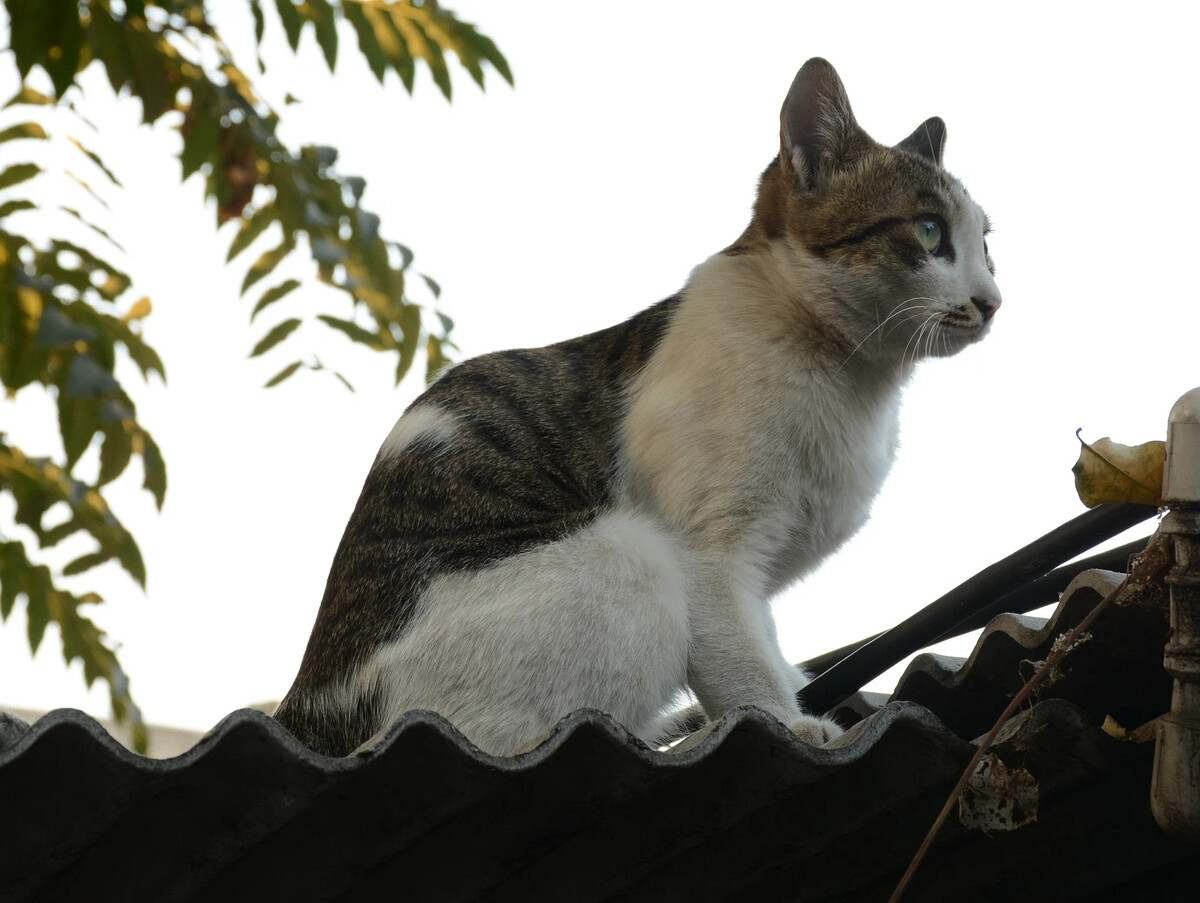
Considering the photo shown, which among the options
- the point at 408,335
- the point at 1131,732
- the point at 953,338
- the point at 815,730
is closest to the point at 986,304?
the point at 953,338

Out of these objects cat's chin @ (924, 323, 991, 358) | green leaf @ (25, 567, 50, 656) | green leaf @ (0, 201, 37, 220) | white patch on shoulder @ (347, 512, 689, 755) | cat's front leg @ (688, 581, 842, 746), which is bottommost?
cat's front leg @ (688, 581, 842, 746)

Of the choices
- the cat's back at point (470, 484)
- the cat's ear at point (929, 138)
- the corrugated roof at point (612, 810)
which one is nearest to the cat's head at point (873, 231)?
the cat's ear at point (929, 138)

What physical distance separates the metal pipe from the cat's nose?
4.63ft

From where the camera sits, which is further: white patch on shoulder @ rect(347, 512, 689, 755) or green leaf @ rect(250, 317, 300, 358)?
green leaf @ rect(250, 317, 300, 358)

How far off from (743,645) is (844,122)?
147 cm

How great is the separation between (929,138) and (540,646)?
2.15 metres

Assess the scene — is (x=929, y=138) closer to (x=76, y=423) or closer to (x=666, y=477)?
(x=666, y=477)

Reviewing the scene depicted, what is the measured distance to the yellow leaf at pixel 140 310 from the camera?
334 cm

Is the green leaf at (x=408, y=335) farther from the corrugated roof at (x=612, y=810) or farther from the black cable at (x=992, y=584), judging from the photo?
the corrugated roof at (x=612, y=810)

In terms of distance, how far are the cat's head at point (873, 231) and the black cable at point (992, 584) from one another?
1.04 metres

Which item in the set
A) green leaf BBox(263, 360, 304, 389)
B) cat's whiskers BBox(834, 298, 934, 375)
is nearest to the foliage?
green leaf BBox(263, 360, 304, 389)

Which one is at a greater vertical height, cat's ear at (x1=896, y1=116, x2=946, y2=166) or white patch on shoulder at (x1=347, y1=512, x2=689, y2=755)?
cat's ear at (x1=896, y1=116, x2=946, y2=166)

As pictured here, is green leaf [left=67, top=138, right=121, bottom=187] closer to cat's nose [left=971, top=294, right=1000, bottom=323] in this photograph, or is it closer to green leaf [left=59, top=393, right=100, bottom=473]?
green leaf [left=59, top=393, right=100, bottom=473]

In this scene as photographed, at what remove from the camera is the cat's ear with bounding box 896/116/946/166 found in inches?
137
